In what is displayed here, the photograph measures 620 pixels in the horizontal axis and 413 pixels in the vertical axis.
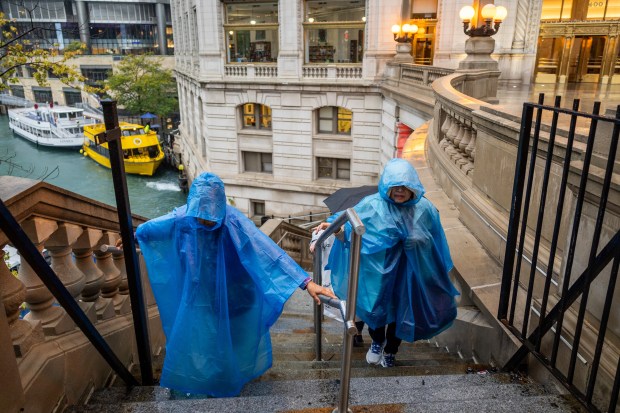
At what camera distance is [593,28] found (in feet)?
57.2

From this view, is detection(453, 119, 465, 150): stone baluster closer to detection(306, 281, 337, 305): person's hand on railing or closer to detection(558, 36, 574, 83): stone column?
detection(306, 281, 337, 305): person's hand on railing

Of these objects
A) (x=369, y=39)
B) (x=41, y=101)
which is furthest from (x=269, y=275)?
(x=41, y=101)

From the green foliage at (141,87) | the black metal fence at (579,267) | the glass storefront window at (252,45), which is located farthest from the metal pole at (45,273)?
the green foliage at (141,87)

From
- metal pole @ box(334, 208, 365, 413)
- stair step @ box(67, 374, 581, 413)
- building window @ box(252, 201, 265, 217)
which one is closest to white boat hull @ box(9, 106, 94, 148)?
building window @ box(252, 201, 265, 217)

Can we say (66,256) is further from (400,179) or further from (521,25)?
(521,25)

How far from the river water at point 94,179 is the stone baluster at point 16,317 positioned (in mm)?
27723

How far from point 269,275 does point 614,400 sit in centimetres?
199

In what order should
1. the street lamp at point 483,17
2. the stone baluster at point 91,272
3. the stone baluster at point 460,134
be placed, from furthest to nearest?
the street lamp at point 483,17 < the stone baluster at point 460,134 < the stone baluster at point 91,272

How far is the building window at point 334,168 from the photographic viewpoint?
2247cm

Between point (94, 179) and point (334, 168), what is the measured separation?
2390 cm

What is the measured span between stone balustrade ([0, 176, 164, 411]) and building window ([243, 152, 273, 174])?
1965 cm

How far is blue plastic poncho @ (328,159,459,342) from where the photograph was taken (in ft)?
11.3

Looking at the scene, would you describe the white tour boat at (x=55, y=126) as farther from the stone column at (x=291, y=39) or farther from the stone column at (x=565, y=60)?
the stone column at (x=565, y=60)

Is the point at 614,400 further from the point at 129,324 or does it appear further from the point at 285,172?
the point at 285,172
